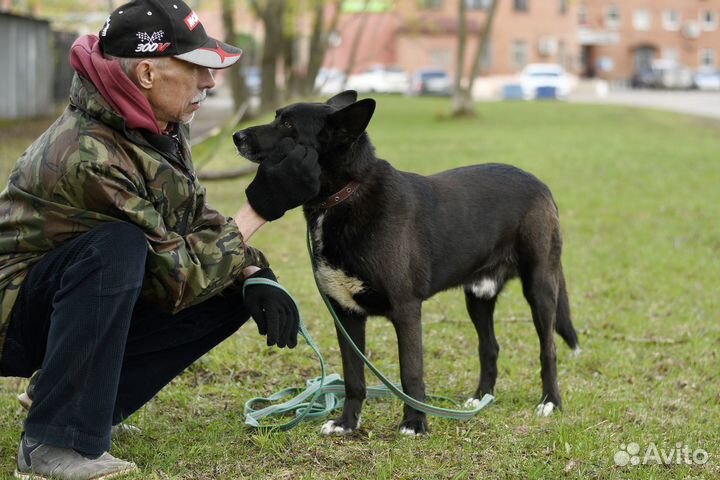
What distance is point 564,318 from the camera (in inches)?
199

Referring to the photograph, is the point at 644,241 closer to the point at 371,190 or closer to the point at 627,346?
the point at 627,346

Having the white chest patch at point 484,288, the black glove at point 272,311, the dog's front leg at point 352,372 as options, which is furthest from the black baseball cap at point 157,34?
the white chest patch at point 484,288

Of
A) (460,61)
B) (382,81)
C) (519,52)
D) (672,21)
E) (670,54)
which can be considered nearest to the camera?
(460,61)

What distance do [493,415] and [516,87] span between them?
52.1 meters

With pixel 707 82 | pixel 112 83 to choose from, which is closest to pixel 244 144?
pixel 112 83

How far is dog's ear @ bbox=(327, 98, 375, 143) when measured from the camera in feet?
12.9

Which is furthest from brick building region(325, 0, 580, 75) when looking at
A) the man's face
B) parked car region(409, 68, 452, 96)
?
the man's face

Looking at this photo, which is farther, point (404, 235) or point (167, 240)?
point (404, 235)

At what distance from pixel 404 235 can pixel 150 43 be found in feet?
4.40

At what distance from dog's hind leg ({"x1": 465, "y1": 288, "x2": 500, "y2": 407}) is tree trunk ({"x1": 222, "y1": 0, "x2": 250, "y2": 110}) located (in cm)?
1803

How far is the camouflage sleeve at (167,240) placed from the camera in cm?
343

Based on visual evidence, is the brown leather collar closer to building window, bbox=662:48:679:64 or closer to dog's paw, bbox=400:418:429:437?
dog's paw, bbox=400:418:429:437

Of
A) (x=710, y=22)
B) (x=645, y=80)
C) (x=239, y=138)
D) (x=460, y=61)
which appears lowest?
(x=645, y=80)

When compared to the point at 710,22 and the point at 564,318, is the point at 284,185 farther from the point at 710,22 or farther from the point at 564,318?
the point at 710,22
